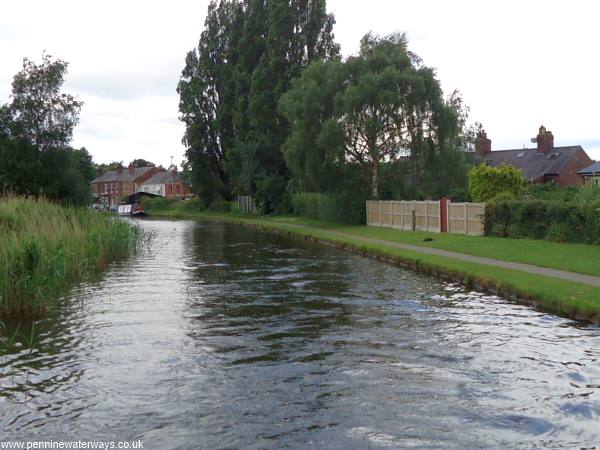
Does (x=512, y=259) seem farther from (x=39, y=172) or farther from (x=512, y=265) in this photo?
(x=39, y=172)

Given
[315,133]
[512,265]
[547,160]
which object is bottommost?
[512,265]

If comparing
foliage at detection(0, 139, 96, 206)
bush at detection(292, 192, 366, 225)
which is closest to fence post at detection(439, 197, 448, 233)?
bush at detection(292, 192, 366, 225)

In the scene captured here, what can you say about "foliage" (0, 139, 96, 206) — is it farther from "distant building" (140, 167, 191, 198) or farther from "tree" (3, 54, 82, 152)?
"distant building" (140, 167, 191, 198)

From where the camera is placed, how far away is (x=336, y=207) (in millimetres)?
48188

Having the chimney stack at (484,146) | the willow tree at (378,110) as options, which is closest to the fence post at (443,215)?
the willow tree at (378,110)

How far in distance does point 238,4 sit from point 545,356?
6578 centimetres

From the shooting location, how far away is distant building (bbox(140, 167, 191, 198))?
14138cm

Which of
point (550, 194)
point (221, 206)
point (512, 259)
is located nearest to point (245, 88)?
point (221, 206)

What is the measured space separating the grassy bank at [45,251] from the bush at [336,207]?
62.5 feet

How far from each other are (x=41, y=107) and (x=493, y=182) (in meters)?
32.9

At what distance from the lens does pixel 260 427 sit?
24.6ft

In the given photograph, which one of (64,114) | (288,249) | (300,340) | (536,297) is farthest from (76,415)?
(64,114)

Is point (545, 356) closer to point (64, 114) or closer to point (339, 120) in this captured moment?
point (339, 120)

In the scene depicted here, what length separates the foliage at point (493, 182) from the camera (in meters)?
41.7
